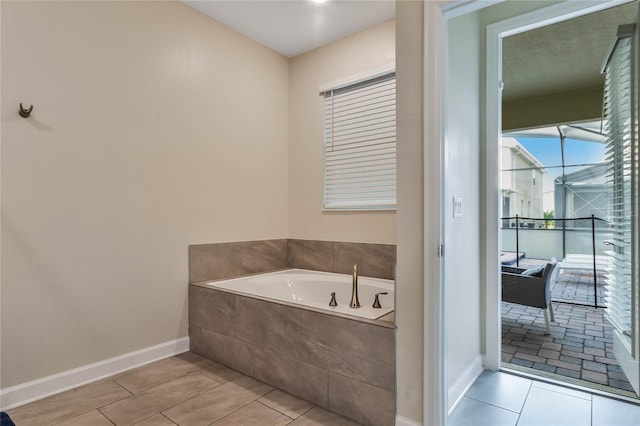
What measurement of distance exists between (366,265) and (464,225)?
108 cm

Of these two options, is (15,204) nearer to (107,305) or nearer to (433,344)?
(107,305)

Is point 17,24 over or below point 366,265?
Answer: over

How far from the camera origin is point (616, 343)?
2.18 meters

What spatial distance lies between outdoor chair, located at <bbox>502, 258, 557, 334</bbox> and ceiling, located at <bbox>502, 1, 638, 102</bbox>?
6.26 ft

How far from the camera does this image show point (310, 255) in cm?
329

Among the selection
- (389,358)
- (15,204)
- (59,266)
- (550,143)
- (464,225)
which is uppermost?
(550,143)

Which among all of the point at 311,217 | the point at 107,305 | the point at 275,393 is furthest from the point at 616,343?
the point at 107,305

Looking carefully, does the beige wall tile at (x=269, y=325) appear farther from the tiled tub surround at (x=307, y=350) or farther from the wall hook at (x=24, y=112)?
the wall hook at (x=24, y=112)

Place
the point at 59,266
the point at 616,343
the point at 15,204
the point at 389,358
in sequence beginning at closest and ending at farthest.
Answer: the point at 389,358, the point at 15,204, the point at 59,266, the point at 616,343

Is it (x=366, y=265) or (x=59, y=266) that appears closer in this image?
(x=59, y=266)

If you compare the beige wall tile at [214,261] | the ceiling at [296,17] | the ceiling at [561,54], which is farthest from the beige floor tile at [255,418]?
the ceiling at [561,54]

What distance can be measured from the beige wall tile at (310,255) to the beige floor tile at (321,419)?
1.46 m

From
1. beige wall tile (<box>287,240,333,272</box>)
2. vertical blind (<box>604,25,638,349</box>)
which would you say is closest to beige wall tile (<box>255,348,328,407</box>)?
beige wall tile (<box>287,240,333,272</box>)


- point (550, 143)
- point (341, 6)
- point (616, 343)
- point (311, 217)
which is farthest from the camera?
point (550, 143)
